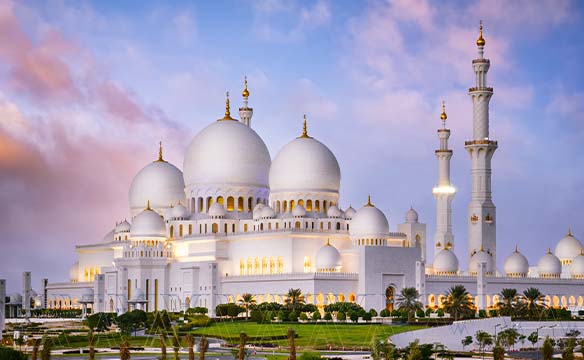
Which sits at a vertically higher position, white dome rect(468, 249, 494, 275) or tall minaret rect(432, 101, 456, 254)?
tall minaret rect(432, 101, 456, 254)

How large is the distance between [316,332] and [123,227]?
36320 mm

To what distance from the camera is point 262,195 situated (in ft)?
A: 300

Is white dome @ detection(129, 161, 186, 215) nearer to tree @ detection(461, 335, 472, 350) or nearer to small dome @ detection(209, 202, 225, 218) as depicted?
small dome @ detection(209, 202, 225, 218)

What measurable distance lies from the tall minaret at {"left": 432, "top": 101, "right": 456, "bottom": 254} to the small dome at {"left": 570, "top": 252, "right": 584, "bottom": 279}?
8.98 meters

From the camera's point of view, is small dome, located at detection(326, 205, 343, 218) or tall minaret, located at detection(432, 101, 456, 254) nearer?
small dome, located at detection(326, 205, 343, 218)

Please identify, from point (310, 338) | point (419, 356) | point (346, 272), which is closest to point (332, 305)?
point (346, 272)

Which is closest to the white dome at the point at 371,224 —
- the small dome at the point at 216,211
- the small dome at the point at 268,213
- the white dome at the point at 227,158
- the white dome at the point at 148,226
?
the small dome at the point at 268,213

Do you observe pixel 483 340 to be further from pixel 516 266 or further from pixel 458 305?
pixel 516 266

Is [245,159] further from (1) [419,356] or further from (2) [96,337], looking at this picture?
(1) [419,356]

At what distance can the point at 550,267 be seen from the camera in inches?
3467

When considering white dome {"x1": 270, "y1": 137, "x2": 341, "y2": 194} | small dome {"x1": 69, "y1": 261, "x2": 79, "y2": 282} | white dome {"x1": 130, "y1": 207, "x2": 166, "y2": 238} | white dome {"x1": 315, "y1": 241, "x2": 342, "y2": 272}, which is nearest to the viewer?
white dome {"x1": 315, "y1": 241, "x2": 342, "y2": 272}

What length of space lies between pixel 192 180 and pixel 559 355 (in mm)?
42904

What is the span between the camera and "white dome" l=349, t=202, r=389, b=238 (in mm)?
82000

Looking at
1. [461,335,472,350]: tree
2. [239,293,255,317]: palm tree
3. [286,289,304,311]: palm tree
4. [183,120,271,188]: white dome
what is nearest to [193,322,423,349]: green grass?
[461,335,472,350]: tree
